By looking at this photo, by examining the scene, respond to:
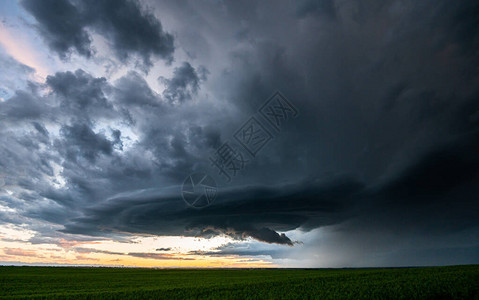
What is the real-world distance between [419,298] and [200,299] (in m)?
20.4

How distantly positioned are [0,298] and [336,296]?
133 feet

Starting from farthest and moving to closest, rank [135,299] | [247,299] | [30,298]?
[30,298], [135,299], [247,299]

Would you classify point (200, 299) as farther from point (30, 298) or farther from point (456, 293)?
point (456, 293)

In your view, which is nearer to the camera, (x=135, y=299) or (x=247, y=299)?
(x=247, y=299)

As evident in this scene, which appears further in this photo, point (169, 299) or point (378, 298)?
point (169, 299)

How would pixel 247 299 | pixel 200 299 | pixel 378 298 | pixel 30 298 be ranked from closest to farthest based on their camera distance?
pixel 378 298, pixel 247 299, pixel 200 299, pixel 30 298

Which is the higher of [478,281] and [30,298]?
[478,281]

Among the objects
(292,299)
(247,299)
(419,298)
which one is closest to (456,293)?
(419,298)

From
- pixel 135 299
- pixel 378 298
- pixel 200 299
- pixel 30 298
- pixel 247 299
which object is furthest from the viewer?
pixel 30 298

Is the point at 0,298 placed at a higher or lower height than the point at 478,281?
lower

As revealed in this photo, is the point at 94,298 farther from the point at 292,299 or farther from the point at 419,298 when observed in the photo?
the point at 419,298

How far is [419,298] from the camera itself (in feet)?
84.5

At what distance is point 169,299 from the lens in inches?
1194

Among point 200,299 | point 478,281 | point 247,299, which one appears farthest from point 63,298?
point 478,281
